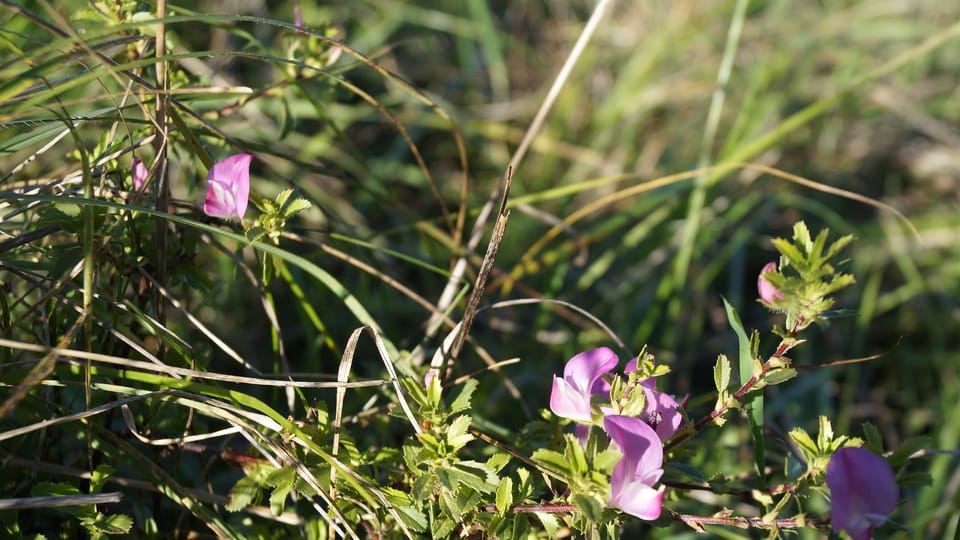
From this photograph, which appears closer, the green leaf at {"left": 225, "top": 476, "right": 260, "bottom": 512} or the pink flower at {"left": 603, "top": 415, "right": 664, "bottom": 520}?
the pink flower at {"left": 603, "top": 415, "right": 664, "bottom": 520}

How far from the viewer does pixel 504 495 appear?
66cm

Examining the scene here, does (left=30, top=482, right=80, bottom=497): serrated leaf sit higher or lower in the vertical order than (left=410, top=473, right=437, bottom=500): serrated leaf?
lower

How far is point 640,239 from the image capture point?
1.60 meters

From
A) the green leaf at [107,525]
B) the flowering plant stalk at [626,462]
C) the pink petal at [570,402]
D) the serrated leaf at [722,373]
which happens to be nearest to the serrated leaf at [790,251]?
the flowering plant stalk at [626,462]

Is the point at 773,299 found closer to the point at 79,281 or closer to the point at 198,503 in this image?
the point at 198,503

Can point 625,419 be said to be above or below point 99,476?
above

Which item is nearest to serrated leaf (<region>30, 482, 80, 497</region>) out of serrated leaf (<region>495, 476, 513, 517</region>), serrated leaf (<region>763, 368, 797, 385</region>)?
serrated leaf (<region>495, 476, 513, 517</region>)

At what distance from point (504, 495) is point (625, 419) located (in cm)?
12

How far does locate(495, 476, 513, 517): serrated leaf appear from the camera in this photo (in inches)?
26.0

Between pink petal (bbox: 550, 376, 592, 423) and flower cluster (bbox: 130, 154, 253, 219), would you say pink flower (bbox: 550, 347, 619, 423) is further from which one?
flower cluster (bbox: 130, 154, 253, 219)


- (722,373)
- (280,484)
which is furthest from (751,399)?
(280,484)

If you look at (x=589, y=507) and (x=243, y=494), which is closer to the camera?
(x=589, y=507)

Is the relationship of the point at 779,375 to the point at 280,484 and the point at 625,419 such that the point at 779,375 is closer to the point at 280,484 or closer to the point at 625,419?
the point at 625,419

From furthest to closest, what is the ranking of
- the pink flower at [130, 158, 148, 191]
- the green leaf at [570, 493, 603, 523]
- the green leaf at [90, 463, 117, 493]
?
the pink flower at [130, 158, 148, 191] < the green leaf at [90, 463, 117, 493] < the green leaf at [570, 493, 603, 523]
